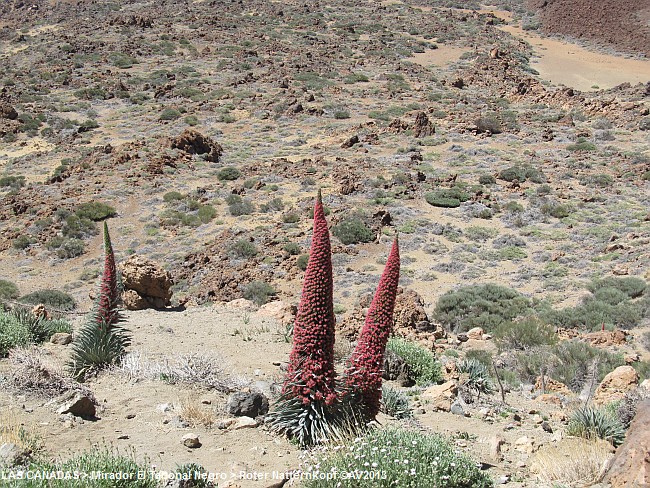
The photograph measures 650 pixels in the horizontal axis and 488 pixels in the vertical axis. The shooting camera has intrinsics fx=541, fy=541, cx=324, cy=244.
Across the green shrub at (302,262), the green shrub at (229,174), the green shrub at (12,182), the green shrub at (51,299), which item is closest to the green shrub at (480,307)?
the green shrub at (302,262)

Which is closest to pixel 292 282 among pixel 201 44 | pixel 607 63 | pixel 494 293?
pixel 494 293

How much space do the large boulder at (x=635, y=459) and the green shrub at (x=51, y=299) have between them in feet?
42.5

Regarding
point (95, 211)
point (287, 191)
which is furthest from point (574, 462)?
point (95, 211)

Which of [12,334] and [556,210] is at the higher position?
[12,334]

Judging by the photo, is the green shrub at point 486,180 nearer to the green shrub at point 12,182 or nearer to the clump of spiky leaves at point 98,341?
the clump of spiky leaves at point 98,341

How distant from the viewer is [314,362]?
4.54 metres

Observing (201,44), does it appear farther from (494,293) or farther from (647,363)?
(647,363)

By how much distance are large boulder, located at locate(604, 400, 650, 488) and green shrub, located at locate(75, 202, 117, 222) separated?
1945 cm

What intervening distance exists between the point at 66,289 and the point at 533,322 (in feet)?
41.0

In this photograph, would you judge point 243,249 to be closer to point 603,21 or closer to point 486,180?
point 486,180

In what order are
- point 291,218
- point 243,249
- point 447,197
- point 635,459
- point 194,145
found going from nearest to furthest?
point 635,459 < point 243,249 < point 291,218 < point 447,197 < point 194,145

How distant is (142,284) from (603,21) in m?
62.9

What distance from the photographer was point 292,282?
15.2 metres

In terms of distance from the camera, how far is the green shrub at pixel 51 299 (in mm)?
13750
